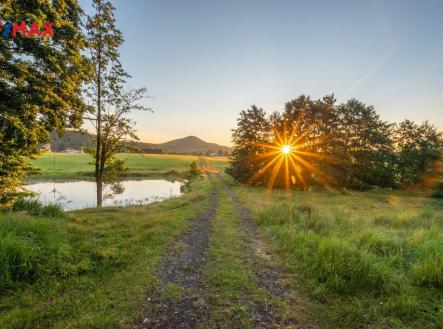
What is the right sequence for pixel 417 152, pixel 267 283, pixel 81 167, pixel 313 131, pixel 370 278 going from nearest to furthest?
pixel 370 278 → pixel 267 283 → pixel 313 131 → pixel 417 152 → pixel 81 167

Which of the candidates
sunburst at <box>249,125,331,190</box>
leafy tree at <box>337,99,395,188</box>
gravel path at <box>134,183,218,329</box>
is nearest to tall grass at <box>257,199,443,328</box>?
gravel path at <box>134,183,218,329</box>

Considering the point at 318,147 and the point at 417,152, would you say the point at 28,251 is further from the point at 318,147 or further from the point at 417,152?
the point at 417,152

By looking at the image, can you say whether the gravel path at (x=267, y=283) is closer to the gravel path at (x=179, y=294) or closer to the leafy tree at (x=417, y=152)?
the gravel path at (x=179, y=294)

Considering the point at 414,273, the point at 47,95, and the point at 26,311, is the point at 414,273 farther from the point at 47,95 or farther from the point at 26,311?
the point at 47,95

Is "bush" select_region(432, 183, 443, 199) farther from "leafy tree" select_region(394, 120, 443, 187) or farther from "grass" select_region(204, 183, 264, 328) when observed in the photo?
"grass" select_region(204, 183, 264, 328)

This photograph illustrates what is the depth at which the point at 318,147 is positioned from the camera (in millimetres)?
34062

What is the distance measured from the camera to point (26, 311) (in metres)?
4.11

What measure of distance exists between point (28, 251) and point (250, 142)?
3136 cm

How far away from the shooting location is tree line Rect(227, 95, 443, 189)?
109 ft

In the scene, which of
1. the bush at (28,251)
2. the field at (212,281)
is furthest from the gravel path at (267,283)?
the bush at (28,251)

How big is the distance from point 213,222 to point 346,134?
32.0 m

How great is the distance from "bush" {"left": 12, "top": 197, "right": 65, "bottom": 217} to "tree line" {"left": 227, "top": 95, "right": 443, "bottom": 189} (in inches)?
1068

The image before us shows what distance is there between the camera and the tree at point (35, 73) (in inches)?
314

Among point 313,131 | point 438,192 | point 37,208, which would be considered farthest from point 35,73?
point 438,192
